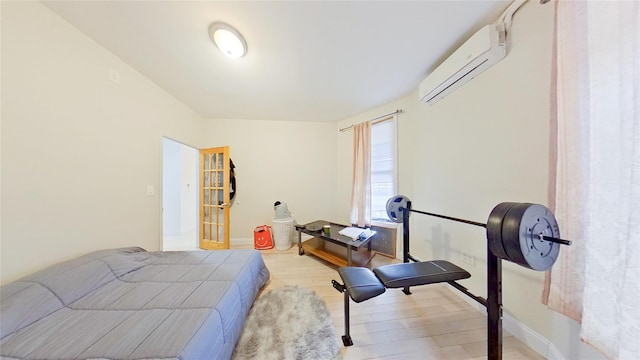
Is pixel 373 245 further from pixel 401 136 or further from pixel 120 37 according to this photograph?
pixel 120 37

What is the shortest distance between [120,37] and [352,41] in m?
2.17

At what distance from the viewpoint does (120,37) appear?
180cm

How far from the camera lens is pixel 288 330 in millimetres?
1542

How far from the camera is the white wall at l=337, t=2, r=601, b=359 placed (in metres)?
1.31

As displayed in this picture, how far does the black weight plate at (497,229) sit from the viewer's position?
992 mm

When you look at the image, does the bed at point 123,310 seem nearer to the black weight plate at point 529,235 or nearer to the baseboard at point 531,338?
the black weight plate at point 529,235

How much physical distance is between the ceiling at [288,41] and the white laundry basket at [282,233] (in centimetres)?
218

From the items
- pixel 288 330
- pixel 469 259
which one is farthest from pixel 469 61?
pixel 288 330

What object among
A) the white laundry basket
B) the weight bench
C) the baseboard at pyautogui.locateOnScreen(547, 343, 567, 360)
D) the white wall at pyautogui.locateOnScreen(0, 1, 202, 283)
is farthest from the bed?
the baseboard at pyautogui.locateOnScreen(547, 343, 567, 360)

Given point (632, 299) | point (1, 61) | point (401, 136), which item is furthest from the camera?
point (401, 136)

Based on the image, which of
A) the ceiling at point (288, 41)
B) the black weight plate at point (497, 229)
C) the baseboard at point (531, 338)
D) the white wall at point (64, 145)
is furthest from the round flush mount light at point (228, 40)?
the baseboard at point (531, 338)

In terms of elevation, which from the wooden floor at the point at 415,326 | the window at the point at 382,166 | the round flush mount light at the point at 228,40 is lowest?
the wooden floor at the point at 415,326

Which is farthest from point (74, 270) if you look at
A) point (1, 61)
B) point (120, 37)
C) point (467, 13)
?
point (467, 13)

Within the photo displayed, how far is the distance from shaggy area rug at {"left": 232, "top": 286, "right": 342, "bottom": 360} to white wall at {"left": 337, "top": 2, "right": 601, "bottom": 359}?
1.41 meters
